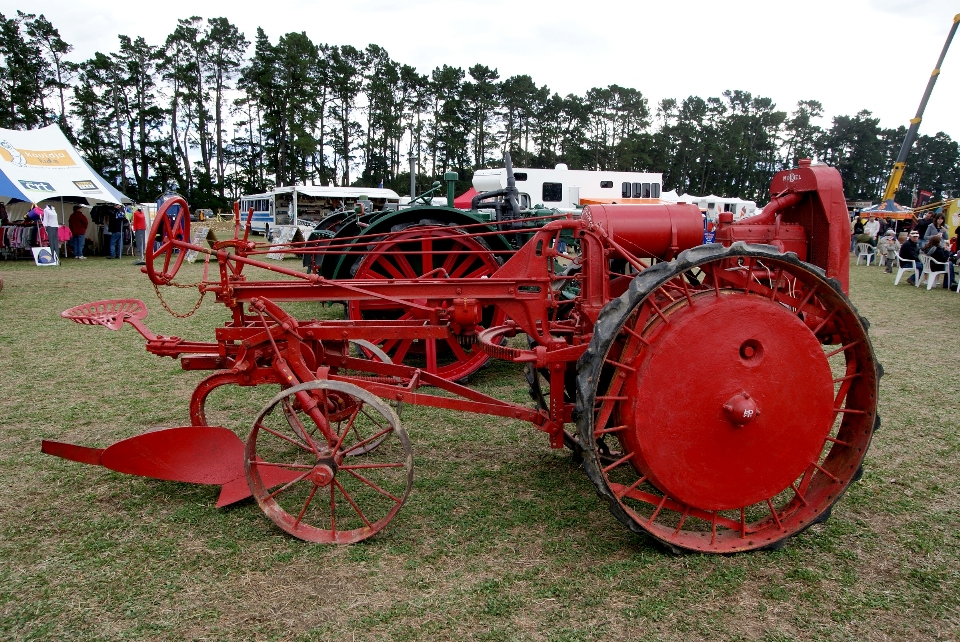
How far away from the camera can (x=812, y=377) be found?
8.66ft

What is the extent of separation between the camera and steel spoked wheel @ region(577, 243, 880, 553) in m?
2.57

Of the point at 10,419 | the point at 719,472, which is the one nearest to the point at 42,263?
the point at 10,419

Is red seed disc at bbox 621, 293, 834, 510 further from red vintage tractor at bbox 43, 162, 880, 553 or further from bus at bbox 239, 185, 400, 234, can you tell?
bus at bbox 239, 185, 400, 234

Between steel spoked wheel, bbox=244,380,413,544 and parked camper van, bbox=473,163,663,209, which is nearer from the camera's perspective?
steel spoked wheel, bbox=244,380,413,544

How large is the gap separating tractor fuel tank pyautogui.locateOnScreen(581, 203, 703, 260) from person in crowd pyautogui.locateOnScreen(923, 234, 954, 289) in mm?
11623

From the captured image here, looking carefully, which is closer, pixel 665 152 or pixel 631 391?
pixel 631 391

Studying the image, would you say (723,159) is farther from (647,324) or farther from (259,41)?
(647,324)

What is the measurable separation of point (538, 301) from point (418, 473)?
4.42ft

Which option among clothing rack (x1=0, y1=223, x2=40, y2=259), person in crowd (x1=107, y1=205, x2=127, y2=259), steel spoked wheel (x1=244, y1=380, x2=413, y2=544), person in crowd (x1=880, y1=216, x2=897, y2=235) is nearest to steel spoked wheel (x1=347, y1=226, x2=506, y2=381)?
steel spoked wheel (x1=244, y1=380, x2=413, y2=544)

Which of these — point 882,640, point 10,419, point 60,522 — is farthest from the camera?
point 10,419

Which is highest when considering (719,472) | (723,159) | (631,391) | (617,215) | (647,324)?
(723,159)

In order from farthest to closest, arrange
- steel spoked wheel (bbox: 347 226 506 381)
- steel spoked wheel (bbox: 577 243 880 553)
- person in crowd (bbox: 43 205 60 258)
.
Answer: person in crowd (bbox: 43 205 60 258) → steel spoked wheel (bbox: 347 226 506 381) → steel spoked wheel (bbox: 577 243 880 553)

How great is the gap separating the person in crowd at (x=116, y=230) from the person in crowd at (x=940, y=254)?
20.4 m

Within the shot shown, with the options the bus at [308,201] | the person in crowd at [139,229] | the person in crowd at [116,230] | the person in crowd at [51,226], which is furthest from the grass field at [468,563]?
the bus at [308,201]
